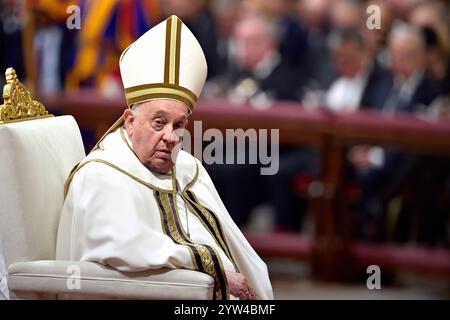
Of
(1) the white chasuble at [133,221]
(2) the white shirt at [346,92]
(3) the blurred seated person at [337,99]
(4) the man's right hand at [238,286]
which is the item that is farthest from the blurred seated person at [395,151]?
(4) the man's right hand at [238,286]

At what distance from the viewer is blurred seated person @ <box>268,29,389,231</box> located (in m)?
7.82

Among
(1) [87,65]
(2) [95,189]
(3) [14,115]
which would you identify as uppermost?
(1) [87,65]

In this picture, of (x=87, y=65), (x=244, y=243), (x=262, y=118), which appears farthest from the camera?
(x=87, y=65)

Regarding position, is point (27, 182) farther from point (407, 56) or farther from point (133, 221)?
point (407, 56)

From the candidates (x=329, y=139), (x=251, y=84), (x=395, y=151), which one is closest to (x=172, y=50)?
(x=329, y=139)

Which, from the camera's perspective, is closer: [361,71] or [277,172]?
[277,172]

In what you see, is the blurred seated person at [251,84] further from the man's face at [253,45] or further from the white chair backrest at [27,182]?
the white chair backrest at [27,182]

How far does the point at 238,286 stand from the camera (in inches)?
157

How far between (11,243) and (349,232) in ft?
12.6

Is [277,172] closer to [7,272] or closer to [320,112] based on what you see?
[320,112]

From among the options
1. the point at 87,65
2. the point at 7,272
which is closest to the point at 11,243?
the point at 7,272

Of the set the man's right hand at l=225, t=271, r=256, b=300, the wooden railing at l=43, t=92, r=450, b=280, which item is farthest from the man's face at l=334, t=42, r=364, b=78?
the man's right hand at l=225, t=271, r=256, b=300

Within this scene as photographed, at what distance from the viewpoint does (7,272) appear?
4.04 m

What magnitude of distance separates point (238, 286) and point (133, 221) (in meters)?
0.41
